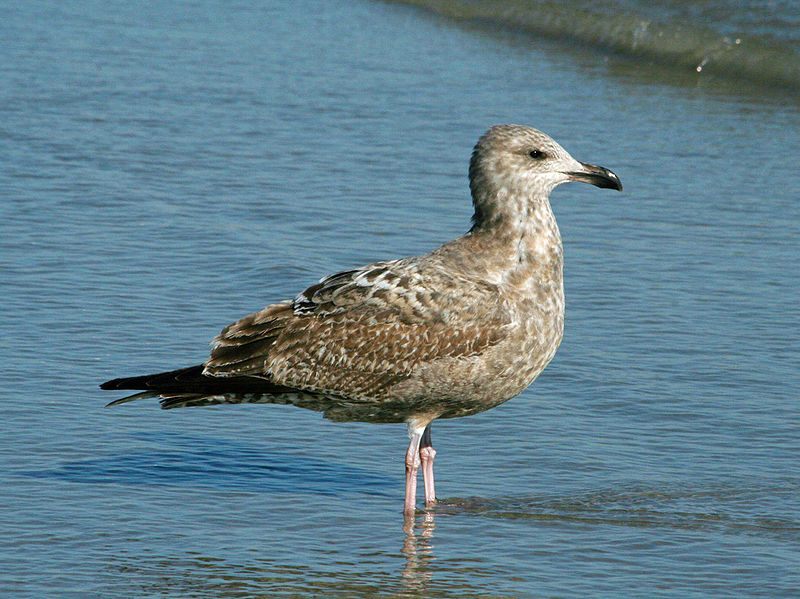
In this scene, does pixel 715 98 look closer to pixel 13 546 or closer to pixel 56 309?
pixel 56 309

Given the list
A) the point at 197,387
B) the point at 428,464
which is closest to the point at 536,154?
the point at 428,464

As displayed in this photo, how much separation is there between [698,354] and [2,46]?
36.8ft

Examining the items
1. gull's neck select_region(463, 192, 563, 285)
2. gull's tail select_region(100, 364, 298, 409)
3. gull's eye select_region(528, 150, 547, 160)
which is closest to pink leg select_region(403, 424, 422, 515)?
gull's tail select_region(100, 364, 298, 409)

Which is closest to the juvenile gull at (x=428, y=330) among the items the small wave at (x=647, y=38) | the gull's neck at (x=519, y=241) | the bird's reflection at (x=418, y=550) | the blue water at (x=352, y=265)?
the gull's neck at (x=519, y=241)

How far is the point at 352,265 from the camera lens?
33.6ft

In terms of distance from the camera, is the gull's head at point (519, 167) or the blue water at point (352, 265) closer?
the blue water at point (352, 265)

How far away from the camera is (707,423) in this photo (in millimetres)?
7809

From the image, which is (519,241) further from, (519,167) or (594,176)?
(594,176)

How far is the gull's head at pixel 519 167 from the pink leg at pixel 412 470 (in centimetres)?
120

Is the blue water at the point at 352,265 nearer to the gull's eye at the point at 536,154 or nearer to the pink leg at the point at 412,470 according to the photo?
the pink leg at the point at 412,470

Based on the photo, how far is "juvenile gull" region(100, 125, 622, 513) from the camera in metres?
6.91

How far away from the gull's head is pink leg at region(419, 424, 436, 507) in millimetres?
1201

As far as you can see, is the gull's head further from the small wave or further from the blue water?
the small wave

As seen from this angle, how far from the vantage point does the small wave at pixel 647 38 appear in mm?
16719
